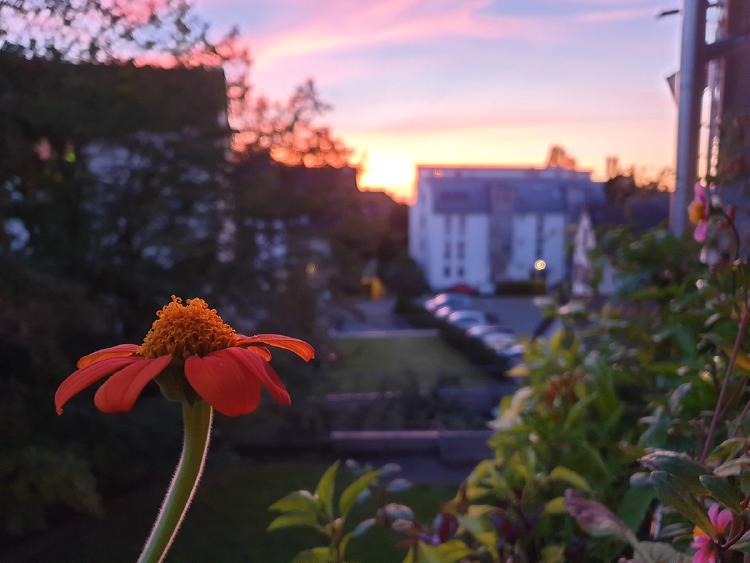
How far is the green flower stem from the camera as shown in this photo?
71 centimetres

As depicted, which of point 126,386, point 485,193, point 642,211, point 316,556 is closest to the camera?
point 126,386

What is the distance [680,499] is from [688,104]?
2.32 meters

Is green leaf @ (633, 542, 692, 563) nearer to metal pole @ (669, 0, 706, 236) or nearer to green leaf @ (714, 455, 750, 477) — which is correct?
green leaf @ (714, 455, 750, 477)

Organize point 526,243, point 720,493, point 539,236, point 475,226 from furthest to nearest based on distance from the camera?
point 475,226, point 526,243, point 539,236, point 720,493

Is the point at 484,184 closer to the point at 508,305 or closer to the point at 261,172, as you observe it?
the point at 508,305

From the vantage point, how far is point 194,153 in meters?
4.00

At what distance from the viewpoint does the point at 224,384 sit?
0.63 meters

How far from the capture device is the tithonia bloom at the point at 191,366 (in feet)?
2.03

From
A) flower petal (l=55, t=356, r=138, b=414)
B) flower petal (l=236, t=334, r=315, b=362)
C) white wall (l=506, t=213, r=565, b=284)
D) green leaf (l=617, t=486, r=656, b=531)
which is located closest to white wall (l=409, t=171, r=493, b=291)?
white wall (l=506, t=213, r=565, b=284)

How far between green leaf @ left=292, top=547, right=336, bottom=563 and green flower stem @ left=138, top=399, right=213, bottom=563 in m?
0.37

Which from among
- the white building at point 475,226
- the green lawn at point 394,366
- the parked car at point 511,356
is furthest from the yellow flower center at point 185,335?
the white building at point 475,226

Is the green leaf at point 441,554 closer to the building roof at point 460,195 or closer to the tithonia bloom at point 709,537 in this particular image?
the tithonia bloom at point 709,537

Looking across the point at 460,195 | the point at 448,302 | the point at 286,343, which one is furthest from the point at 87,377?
the point at 460,195

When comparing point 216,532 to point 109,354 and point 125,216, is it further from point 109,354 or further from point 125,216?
point 125,216
